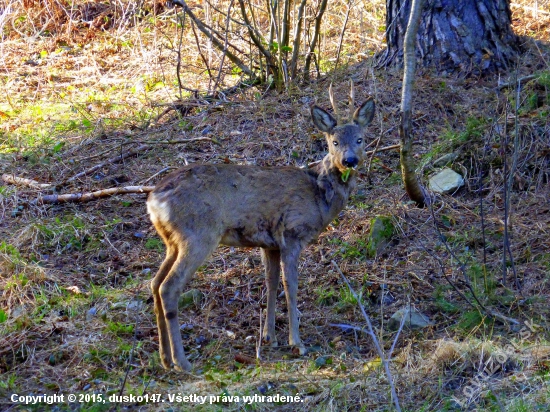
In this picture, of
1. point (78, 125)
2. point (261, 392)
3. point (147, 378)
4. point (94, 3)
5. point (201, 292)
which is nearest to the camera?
point (261, 392)

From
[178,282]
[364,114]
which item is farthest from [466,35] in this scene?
[178,282]

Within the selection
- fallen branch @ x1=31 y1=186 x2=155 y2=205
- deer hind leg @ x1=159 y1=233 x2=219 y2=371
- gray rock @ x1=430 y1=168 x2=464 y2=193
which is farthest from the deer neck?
fallen branch @ x1=31 y1=186 x2=155 y2=205

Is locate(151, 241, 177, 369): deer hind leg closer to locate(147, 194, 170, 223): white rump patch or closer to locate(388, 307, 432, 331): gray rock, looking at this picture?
locate(147, 194, 170, 223): white rump patch

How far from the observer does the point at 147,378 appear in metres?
5.39

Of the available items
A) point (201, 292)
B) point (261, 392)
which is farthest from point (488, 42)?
point (261, 392)

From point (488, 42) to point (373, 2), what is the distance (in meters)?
3.76

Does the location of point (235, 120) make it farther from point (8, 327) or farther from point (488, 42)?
point (8, 327)

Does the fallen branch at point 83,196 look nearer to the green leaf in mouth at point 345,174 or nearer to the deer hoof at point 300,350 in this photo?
the green leaf in mouth at point 345,174

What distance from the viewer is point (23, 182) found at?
8.60 meters

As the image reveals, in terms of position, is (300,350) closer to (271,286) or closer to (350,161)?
(271,286)

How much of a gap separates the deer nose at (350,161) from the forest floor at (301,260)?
1.01 metres

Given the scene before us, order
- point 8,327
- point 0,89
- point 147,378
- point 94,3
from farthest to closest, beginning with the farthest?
point 94,3
point 0,89
point 8,327
point 147,378

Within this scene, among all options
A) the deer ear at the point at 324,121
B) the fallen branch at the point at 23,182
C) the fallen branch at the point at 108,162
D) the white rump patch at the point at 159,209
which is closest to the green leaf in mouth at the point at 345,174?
the deer ear at the point at 324,121

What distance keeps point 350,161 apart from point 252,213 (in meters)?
0.96
